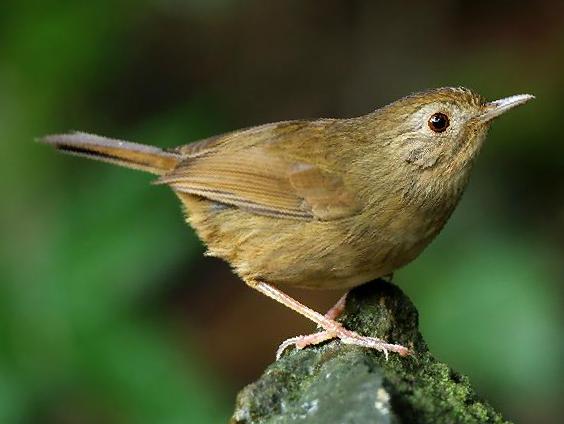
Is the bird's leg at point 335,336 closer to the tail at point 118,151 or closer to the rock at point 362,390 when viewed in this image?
the rock at point 362,390

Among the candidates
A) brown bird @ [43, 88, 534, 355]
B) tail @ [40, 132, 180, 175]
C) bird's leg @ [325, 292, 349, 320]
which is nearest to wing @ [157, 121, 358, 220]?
brown bird @ [43, 88, 534, 355]

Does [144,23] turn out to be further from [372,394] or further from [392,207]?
[372,394]

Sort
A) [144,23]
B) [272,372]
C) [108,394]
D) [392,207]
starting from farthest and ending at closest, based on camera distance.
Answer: [144,23]
[108,394]
[392,207]
[272,372]

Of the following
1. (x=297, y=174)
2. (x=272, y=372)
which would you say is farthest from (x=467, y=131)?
(x=272, y=372)

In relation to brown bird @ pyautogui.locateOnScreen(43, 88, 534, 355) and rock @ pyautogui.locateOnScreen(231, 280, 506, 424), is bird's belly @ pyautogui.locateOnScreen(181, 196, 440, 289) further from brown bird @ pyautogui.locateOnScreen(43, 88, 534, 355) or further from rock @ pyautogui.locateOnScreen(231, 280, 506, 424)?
rock @ pyautogui.locateOnScreen(231, 280, 506, 424)

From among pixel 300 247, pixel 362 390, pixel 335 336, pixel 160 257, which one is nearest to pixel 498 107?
pixel 300 247

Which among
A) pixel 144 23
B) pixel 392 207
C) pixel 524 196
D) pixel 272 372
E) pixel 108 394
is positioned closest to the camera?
pixel 272 372
